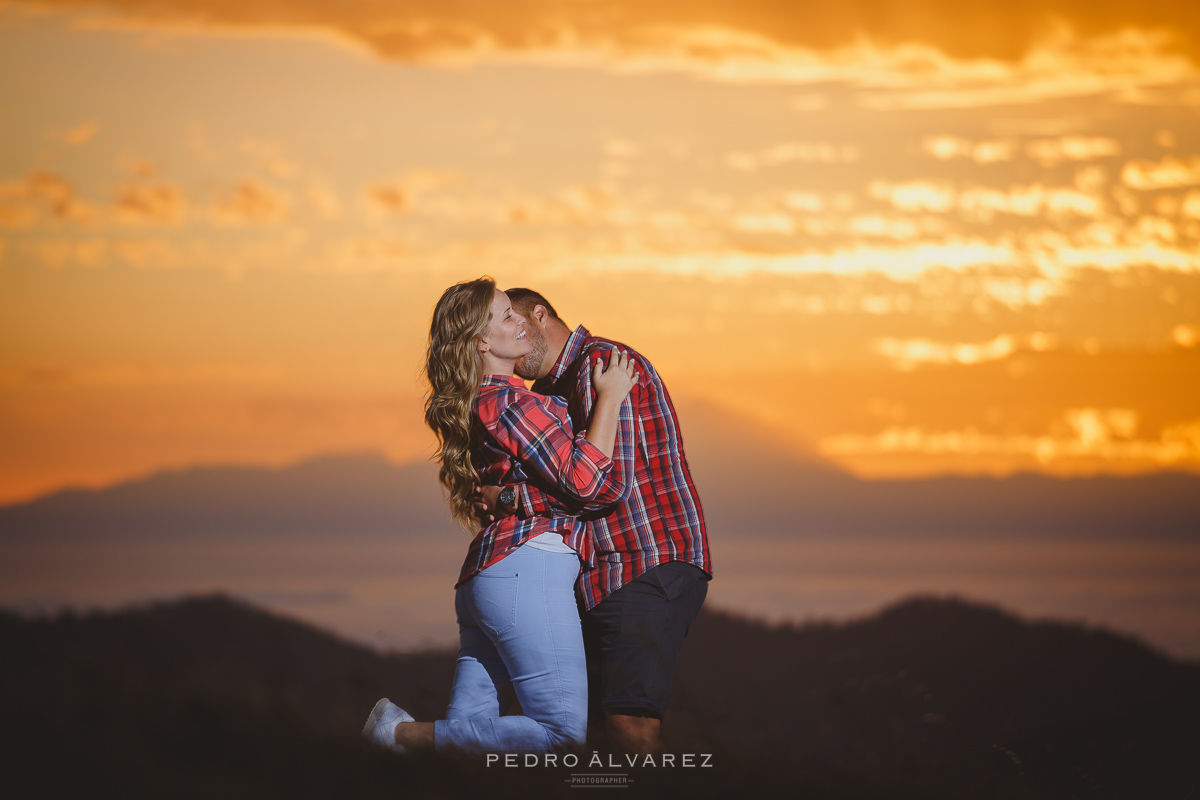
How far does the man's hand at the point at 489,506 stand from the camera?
15.7 feet

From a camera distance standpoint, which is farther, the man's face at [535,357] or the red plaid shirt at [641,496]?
the man's face at [535,357]

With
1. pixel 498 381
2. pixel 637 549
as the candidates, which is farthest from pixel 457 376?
pixel 637 549

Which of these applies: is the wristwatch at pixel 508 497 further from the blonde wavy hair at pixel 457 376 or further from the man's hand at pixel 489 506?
the blonde wavy hair at pixel 457 376

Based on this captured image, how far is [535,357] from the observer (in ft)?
16.9

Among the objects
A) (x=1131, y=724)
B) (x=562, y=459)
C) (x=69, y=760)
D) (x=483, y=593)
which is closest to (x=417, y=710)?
(x=483, y=593)

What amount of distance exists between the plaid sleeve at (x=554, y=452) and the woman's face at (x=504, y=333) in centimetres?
26

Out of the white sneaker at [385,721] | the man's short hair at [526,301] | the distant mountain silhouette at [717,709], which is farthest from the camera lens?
the man's short hair at [526,301]

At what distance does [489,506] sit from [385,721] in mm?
1167

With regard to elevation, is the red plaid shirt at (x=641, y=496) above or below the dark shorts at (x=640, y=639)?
above

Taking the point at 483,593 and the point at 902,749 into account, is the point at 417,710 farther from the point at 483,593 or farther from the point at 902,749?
the point at 902,749

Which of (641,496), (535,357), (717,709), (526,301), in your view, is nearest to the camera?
(641,496)

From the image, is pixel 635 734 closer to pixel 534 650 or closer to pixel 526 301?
pixel 534 650

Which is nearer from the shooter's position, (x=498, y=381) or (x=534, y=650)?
(x=534, y=650)

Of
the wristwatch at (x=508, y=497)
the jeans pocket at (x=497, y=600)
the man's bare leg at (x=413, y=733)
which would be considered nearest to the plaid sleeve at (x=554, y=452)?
the wristwatch at (x=508, y=497)
